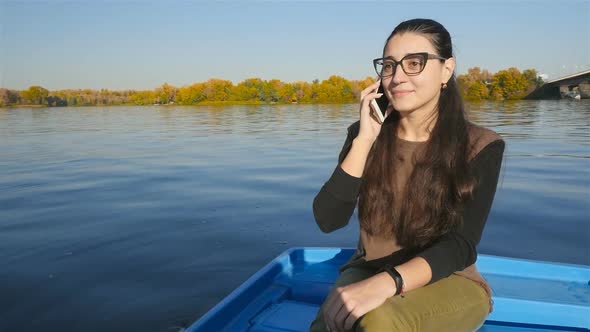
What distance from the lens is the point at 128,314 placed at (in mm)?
3936

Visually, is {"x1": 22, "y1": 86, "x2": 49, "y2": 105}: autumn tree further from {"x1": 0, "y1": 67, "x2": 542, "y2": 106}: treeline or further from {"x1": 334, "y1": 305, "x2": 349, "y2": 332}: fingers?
{"x1": 334, "y1": 305, "x2": 349, "y2": 332}: fingers

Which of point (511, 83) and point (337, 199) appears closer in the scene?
point (337, 199)

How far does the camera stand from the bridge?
203 ft

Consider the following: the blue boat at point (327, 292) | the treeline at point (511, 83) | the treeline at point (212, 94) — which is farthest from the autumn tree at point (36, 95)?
the blue boat at point (327, 292)

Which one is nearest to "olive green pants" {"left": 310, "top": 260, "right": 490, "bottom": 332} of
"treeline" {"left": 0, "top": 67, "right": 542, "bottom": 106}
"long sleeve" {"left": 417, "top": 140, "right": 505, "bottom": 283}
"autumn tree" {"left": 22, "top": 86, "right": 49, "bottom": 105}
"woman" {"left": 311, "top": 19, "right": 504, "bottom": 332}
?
"woman" {"left": 311, "top": 19, "right": 504, "bottom": 332}

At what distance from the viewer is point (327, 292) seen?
330cm

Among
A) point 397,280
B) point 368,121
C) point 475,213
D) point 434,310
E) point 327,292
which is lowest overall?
point 327,292

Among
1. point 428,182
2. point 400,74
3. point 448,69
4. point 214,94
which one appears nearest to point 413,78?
point 400,74

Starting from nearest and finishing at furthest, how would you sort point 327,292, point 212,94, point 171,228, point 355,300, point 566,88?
point 355,300 → point 327,292 → point 171,228 → point 566,88 → point 212,94

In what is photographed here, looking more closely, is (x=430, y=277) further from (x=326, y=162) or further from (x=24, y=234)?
(x=326, y=162)

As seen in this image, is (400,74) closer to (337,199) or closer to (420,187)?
(420,187)

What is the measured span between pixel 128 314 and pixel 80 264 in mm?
1540

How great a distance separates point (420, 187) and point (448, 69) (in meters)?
0.64

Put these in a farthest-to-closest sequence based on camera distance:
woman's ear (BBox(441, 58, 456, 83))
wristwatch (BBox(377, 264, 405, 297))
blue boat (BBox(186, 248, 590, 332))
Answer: blue boat (BBox(186, 248, 590, 332)), woman's ear (BBox(441, 58, 456, 83)), wristwatch (BBox(377, 264, 405, 297))
